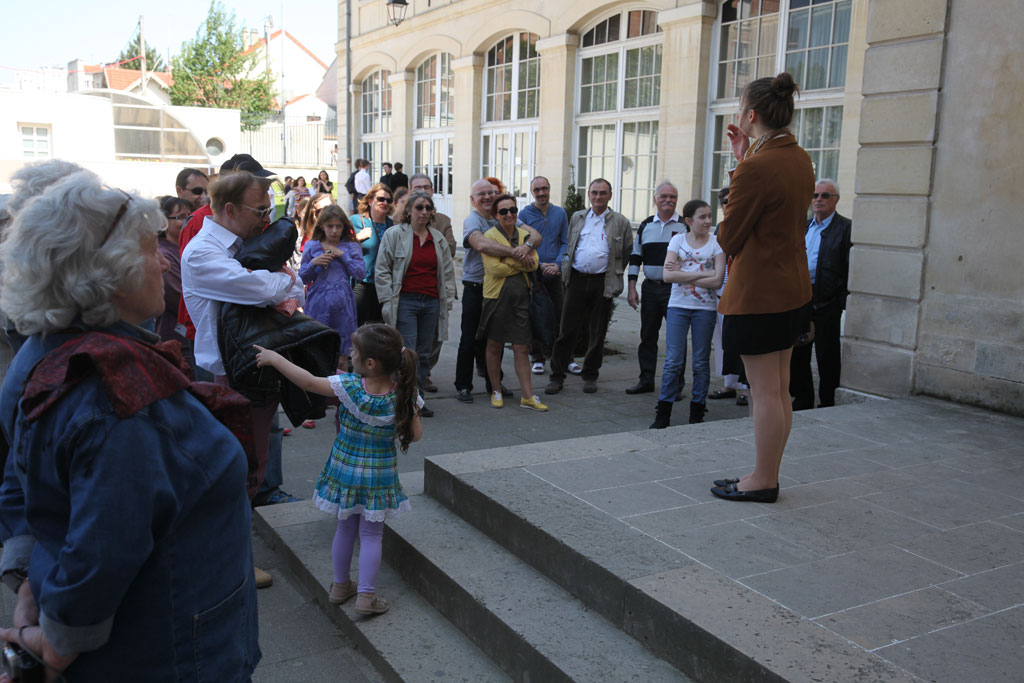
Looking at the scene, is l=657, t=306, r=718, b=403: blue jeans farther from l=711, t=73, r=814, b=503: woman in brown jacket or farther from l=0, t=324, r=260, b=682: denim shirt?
l=0, t=324, r=260, b=682: denim shirt

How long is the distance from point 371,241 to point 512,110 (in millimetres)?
9846

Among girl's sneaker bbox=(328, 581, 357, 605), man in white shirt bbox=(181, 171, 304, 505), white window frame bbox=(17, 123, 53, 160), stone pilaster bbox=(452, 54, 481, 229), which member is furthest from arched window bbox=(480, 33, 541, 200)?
white window frame bbox=(17, 123, 53, 160)

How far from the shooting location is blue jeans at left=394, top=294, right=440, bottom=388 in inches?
282

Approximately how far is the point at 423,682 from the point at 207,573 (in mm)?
1609

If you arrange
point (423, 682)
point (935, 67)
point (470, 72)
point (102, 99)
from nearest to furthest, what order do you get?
1. point (423, 682)
2. point (935, 67)
3. point (470, 72)
4. point (102, 99)

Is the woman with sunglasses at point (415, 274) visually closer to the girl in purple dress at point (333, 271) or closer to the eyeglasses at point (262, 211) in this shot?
the girl in purple dress at point (333, 271)

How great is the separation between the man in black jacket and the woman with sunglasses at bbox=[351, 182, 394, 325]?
3.57 metres

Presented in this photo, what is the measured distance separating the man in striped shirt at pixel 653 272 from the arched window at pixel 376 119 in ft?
49.6

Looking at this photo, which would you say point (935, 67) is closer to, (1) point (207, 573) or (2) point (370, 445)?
(2) point (370, 445)

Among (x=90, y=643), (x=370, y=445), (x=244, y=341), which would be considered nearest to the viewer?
(x=90, y=643)

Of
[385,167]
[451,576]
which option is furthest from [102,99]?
[451,576]

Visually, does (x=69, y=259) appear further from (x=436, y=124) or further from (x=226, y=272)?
(x=436, y=124)

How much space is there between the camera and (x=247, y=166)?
483 centimetres

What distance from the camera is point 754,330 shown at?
12.6ft
